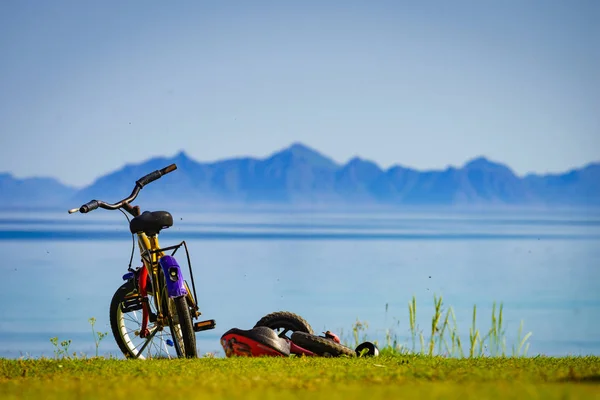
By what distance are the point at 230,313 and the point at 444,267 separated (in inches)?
781

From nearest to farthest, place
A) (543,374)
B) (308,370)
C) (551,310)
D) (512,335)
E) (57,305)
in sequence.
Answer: (543,374) < (308,370) < (512,335) < (57,305) < (551,310)

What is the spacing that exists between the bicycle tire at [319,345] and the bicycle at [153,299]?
3.07ft

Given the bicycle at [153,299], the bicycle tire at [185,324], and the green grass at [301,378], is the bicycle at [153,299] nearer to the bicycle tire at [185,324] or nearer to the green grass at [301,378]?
the bicycle tire at [185,324]

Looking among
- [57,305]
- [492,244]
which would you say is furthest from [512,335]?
[492,244]

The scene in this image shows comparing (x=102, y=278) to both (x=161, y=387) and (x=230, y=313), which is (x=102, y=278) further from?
(x=161, y=387)

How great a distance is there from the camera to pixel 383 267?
143 feet

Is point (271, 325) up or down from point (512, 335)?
up

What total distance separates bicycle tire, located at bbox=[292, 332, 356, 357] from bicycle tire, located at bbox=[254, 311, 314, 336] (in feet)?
2.45

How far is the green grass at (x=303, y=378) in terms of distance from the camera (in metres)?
6.41

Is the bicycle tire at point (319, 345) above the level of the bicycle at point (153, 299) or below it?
below

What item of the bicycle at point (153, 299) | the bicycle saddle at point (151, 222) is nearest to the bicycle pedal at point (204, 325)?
the bicycle at point (153, 299)

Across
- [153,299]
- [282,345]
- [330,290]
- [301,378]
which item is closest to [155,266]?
[153,299]

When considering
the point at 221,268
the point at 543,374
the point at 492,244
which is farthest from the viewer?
the point at 492,244

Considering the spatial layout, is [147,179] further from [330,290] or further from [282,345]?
[330,290]
